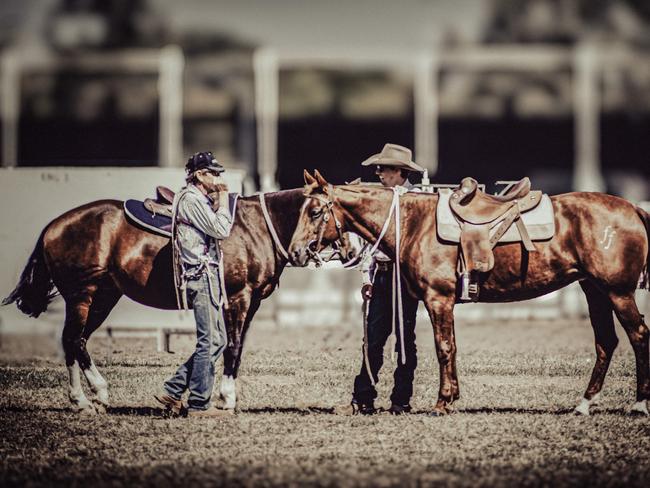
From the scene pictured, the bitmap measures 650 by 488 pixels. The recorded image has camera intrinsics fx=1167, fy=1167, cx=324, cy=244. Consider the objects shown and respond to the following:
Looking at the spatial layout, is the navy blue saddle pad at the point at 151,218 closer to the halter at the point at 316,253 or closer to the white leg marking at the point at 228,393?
the halter at the point at 316,253

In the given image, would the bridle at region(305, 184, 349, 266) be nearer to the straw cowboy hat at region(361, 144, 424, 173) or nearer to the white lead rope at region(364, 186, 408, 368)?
the white lead rope at region(364, 186, 408, 368)

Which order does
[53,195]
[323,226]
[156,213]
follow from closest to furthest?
1. [323,226]
2. [156,213]
3. [53,195]

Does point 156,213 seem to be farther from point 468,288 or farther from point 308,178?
point 468,288

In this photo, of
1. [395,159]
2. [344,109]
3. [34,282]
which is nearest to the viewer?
[395,159]

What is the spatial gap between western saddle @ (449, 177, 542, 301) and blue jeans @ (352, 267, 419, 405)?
649 mm

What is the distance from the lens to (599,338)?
988 cm

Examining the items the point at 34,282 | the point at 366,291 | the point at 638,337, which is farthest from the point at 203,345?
the point at 638,337

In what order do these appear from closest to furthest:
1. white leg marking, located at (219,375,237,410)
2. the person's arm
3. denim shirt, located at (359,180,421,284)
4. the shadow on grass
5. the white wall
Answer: the person's arm, the shadow on grass, white leg marking, located at (219,375,237,410), denim shirt, located at (359,180,421,284), the white wall

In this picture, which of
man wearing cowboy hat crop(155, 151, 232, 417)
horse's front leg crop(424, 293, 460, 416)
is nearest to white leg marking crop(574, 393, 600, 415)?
horse's front leg crop(424, 293, 460, 416)

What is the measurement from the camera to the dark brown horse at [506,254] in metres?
9.43

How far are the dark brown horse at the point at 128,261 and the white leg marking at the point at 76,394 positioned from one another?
12 mm

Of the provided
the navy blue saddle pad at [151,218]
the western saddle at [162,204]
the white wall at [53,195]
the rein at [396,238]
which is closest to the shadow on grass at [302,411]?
the rein at [396,238]

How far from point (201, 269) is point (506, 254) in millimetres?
2505

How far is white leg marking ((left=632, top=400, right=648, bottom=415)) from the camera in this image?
9.38 m
